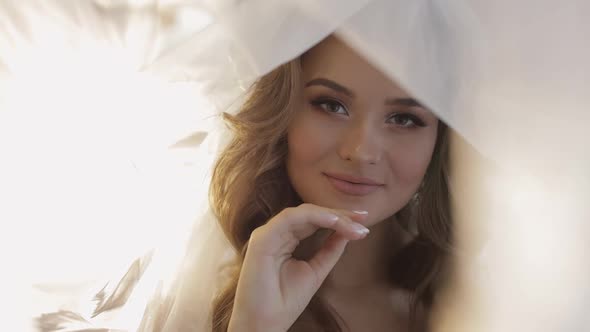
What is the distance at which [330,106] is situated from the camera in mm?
1099

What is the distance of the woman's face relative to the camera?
1.06 m

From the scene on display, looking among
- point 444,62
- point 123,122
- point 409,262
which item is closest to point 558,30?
point 444,62

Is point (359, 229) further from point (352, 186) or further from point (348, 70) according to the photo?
point (348, 70)

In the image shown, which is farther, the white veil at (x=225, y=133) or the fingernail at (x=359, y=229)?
the fingernail at (x=359, y=229)

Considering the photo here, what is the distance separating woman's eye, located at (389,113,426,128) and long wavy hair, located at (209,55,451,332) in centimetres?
10

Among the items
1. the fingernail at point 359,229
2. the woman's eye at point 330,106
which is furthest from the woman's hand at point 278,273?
the woman's eye at point 330,106

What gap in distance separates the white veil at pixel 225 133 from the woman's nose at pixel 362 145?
0.38 feet

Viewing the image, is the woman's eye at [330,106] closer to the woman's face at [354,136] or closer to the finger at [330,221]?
the woman's face at [354,136]

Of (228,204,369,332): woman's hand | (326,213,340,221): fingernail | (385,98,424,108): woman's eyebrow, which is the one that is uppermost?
(385,98,424,108): woman's eyebrow

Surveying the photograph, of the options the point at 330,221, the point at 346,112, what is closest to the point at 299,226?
the point at 330,221

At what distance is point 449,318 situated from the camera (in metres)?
1.13

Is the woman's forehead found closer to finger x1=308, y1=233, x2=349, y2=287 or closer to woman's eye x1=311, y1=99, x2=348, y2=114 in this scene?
woman's eye x1=311, y1=99, x2=348, y2=114

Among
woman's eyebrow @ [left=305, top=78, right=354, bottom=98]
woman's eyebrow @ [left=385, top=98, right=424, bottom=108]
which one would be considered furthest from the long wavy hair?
woman's eyebrow @ [left=385, top=98, right=424, bottom=108]

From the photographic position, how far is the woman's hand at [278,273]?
103 cm
